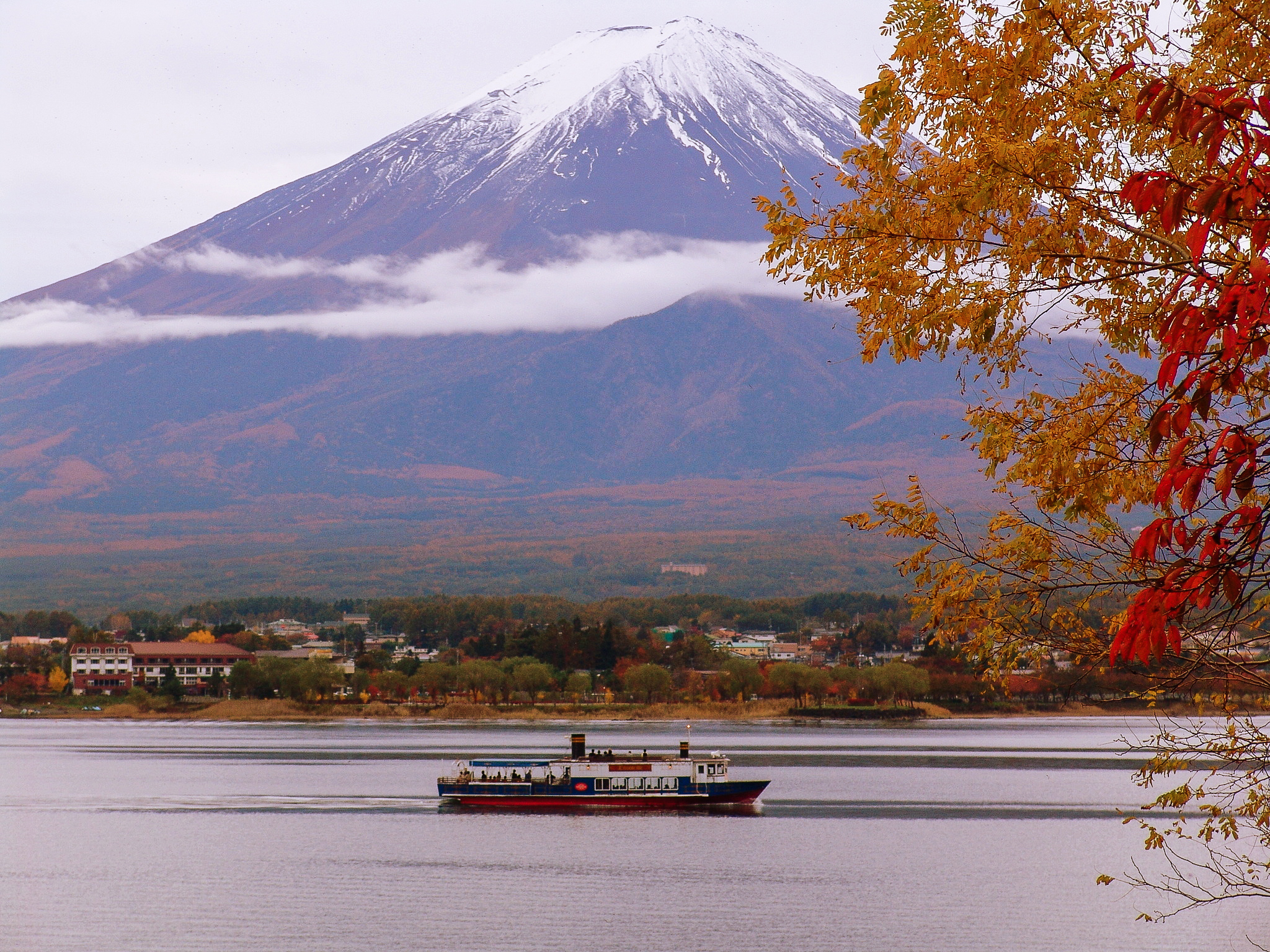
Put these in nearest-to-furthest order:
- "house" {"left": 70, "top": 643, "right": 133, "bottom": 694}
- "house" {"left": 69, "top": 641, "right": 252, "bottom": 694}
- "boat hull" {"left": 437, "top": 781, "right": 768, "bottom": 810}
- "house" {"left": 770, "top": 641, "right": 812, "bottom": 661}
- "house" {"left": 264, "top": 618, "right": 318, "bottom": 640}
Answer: "boat hull" {"left": 437, "top": 781, "right": 768, "bottom": 810}
"house" {"left": 70, "top": 643, "right": 133, "bottom": 694}
"house" {"left": 69, "top": 641, "right": 252, "bottom": 694}
"house" {"left": 770, "top": 641, "right": 812, "bottom": 661}
"house" {"left": 264, "top": 618, "right": 318, "bottom": 640}

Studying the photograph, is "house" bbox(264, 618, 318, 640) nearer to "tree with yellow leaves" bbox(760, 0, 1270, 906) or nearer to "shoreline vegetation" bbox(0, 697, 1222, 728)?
"shoreline vegetation" bbox(0, 697, 1222, 728)

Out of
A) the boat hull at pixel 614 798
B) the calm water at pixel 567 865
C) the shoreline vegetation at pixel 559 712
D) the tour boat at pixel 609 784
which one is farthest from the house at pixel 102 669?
the boat hull at pixel 614 798

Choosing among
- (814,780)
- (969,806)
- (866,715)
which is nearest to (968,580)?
(969,806)

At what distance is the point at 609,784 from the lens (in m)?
56.2

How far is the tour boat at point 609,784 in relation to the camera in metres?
54.5

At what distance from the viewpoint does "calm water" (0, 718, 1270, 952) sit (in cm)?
3061

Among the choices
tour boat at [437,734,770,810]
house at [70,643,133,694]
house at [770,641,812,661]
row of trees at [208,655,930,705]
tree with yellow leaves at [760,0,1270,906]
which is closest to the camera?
tree with yellow leaves at [760,0,1270,906]

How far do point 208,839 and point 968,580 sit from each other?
4062 centimetres

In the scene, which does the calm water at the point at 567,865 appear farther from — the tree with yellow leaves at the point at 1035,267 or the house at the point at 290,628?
the house at the point at 290,628

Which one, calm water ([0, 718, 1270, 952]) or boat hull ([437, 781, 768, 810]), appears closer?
calm water ([0, 718, 1270, 952])

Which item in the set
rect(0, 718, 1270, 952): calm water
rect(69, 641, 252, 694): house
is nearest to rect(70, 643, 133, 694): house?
rect(69, 641, 252, 694): house

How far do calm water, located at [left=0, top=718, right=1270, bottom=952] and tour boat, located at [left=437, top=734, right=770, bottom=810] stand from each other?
1731 millimetres

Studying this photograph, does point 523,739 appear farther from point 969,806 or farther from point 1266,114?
point 1266,114

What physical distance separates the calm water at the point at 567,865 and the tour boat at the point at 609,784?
173 centimetres
